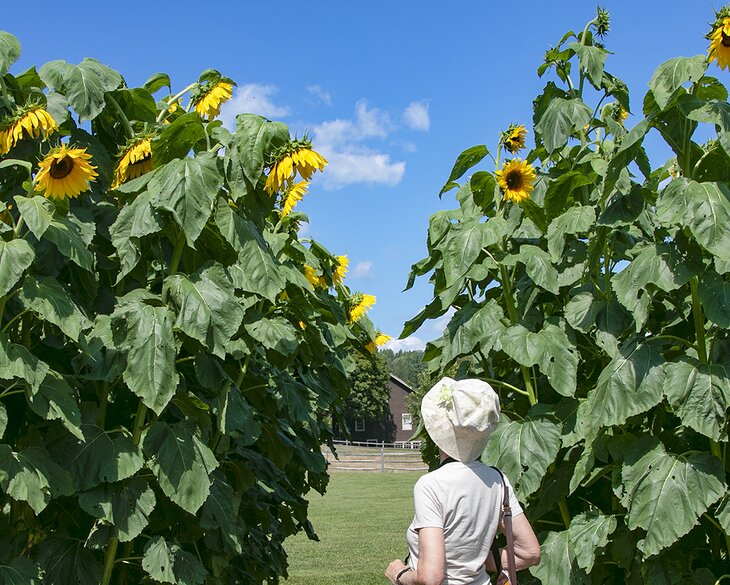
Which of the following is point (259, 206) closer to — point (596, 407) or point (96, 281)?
point (96, 281)

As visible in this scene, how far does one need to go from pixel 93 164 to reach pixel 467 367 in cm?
205

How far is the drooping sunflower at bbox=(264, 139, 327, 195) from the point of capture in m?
3.49

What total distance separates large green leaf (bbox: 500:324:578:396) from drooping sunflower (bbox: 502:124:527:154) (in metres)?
1.47

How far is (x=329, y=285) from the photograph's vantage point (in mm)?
6137

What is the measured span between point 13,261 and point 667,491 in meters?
2.56

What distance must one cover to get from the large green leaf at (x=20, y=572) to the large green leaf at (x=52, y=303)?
0.83 m

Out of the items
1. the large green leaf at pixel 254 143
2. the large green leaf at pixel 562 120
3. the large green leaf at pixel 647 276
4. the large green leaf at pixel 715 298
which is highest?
the large green leaf at pixel 562 120

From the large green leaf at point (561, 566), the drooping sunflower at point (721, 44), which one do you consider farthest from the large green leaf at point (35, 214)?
the drooping sunflower at point (721, 44)

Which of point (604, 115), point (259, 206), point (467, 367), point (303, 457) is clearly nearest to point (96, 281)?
point (259, 206)

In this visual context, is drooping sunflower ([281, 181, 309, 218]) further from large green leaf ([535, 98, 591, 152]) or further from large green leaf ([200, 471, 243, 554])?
large green leaf ([200, 471, 243, 554])

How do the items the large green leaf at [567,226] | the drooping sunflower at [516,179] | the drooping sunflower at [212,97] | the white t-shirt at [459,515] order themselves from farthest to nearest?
the drooping sunflower at [516,179] < the large green leaf at [567,226] < the drooping sunflower at [212,97] < the white t-shirt at [459,515]

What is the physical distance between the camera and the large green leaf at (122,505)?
3348 mm

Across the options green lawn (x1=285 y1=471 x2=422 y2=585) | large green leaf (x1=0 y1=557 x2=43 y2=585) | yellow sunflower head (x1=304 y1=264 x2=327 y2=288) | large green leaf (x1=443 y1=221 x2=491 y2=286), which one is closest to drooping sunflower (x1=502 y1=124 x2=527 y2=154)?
large green leaf (x1=443 y1=221 x2=491 y2=286)

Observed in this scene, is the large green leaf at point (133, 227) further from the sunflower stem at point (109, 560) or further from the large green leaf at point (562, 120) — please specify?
the large green leaf at point (562, 120)
